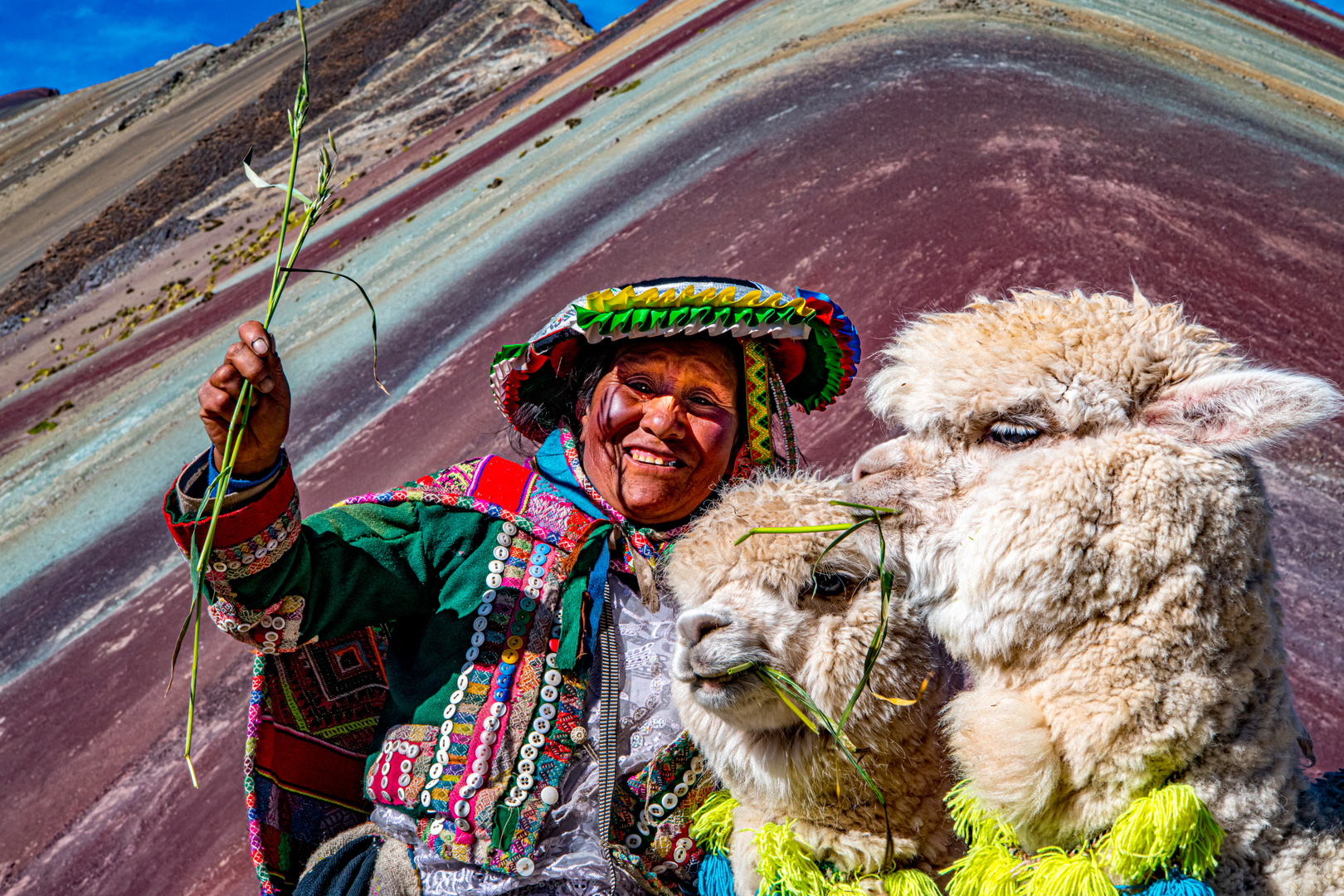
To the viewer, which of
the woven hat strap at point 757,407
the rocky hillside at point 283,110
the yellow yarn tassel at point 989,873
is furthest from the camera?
the rocky hillside at point 283,110

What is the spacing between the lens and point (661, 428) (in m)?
1.95

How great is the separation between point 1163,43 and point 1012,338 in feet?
21.4

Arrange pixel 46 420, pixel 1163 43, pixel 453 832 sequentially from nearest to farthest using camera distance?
pixel 453 832 → pixel 1163 43 → pixel 46 420

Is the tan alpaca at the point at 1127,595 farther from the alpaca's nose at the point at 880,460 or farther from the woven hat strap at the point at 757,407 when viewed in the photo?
the woven hat strap at the point at 757,407

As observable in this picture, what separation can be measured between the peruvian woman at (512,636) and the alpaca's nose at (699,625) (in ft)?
1.19

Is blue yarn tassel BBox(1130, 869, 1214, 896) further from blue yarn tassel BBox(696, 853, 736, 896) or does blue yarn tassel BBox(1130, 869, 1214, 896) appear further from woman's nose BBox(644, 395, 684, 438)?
woman's nose BBox(644, 395, 684, 438)

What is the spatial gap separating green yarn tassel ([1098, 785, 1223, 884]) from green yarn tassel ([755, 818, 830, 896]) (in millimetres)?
446

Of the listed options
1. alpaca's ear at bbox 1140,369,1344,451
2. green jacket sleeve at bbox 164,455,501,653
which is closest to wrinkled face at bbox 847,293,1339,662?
alpaca's ear at bbox 1140,369,1344,451

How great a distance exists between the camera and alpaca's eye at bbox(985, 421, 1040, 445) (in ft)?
4.47

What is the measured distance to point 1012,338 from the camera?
4.59 ft

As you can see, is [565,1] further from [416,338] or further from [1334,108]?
[1334,108]

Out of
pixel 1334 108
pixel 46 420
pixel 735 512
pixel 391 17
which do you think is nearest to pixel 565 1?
pixel 391 17

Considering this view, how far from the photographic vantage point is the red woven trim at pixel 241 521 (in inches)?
59.4

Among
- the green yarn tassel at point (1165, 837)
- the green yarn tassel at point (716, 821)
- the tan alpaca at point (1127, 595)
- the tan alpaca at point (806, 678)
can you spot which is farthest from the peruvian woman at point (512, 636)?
the green yarn tassel at point (1165, 837)
